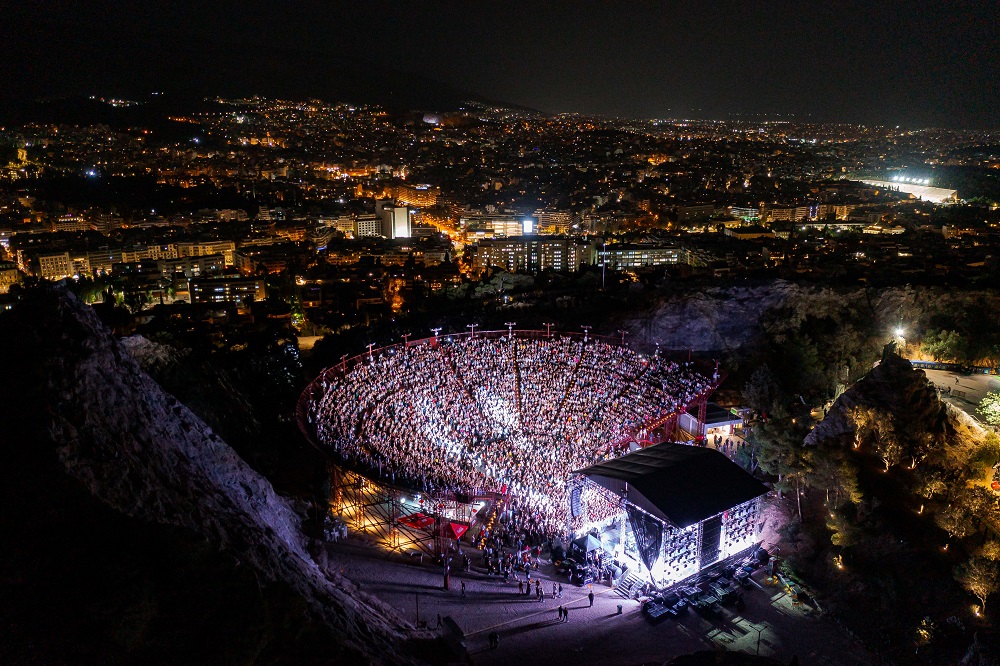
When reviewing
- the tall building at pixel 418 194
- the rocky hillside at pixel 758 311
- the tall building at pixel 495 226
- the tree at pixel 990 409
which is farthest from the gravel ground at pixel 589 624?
the tall building at pixel 418 194

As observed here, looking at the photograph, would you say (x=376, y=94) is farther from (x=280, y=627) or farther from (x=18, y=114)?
(x=280, y=627)

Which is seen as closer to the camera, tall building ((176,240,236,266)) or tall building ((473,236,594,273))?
tall building ((473,236,594,273))

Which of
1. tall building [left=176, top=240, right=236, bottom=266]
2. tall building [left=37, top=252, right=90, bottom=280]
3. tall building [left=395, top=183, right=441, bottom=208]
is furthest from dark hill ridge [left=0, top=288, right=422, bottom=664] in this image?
tall building [left=395, top=183, right=441, bottom=208]

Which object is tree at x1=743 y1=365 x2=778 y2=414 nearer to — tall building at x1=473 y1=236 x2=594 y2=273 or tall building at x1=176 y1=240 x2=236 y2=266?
tall building at x1=473 y1=236 x2=594 y2=273

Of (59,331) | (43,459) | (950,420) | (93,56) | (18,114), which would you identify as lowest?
(950,420)

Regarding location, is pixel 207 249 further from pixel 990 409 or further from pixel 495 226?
pixel 990 409

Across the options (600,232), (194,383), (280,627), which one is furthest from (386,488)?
(600,232)

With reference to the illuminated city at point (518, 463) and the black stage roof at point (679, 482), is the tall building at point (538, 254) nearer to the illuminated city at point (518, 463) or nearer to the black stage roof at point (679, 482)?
the illuminated city at point (518, 463)
